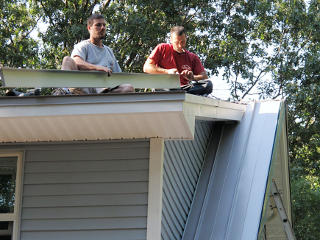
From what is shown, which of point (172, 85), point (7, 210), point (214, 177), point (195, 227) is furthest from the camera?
point (214, 177)

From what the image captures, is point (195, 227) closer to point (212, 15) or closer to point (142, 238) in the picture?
point (142, 238)

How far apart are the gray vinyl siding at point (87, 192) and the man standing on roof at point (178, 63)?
0.95m

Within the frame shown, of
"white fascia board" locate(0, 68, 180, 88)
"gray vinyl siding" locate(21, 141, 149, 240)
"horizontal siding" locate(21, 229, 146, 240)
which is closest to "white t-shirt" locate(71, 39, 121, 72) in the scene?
"white fascia board" locate(0, 68, 180, 88)

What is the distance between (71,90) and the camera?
226 inches

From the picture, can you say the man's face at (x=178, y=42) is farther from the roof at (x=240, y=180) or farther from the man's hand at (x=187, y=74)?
the roof at (x=240, y=180)

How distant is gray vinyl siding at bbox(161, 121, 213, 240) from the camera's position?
605 cm

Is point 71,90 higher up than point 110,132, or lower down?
higher up

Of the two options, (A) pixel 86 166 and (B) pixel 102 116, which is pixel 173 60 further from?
(B) pixel 102 116

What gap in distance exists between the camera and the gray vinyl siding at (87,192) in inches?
227

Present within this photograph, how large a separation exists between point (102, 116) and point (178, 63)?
1.86 meters

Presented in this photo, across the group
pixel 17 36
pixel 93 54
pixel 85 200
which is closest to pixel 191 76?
pixel 93 54

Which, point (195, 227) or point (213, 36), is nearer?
point (195, 227)

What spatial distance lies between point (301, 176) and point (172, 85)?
10.6m

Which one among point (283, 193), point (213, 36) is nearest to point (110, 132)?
point (283, 193)
